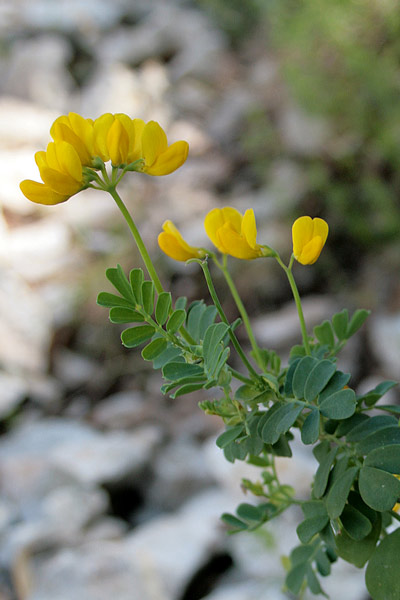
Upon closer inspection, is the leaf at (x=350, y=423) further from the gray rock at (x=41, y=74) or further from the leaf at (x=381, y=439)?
the gray rock at (x=41, y=74)

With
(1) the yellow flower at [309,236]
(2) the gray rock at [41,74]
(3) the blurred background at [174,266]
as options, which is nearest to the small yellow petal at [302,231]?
(1) the yellow flower at [309,236]

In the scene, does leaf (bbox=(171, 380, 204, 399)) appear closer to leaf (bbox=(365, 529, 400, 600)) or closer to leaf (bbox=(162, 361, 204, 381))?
leaf (bbox=(162, 361, 204, 381))

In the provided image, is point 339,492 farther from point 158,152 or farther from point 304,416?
point 158,152

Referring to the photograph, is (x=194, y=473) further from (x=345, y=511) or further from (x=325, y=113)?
(x=325, y=113)

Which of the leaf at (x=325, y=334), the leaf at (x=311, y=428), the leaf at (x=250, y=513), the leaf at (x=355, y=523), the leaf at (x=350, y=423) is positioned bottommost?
the leaf at (x=250, y=513)

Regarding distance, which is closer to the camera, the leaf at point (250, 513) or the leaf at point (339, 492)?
the leaf at point (339, 492)

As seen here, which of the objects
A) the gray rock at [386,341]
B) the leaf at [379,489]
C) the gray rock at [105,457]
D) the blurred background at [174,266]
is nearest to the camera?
the leaf at [379,489]

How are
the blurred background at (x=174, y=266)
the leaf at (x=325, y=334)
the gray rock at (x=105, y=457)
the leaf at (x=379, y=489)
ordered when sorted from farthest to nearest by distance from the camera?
the gray rock at (x=105, y=457), the blurred background at (x=174, y=266), the leaf at (x=325, y=334), the leaf at (x=379, y=489)
